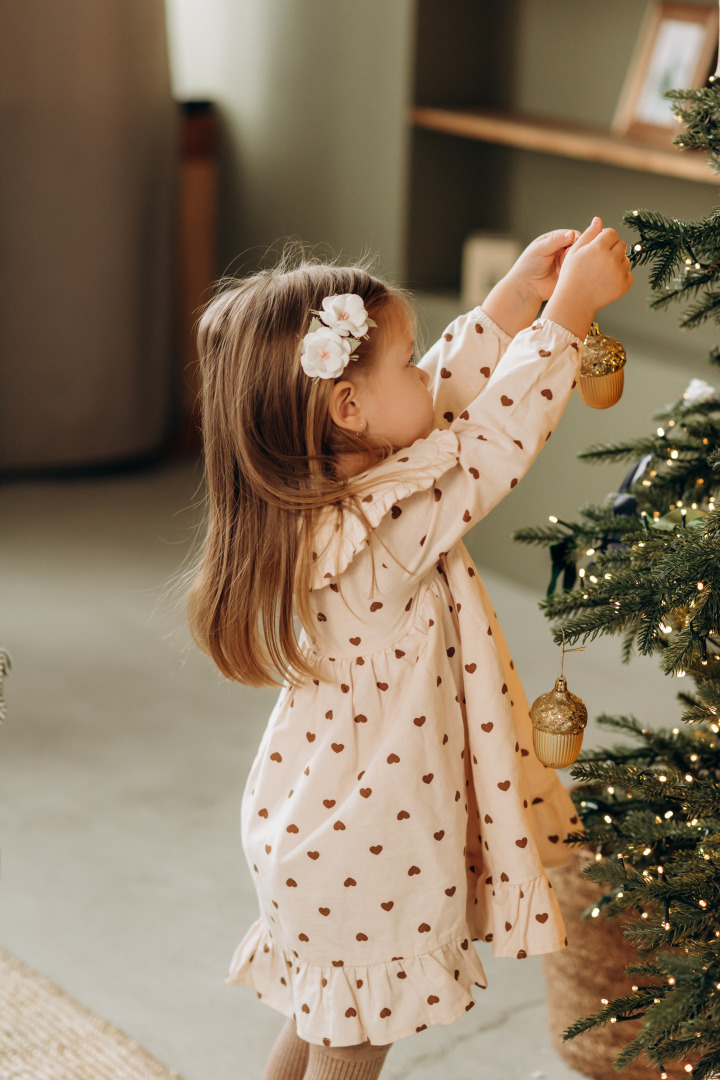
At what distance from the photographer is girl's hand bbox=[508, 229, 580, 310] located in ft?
3.81

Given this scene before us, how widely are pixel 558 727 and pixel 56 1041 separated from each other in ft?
2.68

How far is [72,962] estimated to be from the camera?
5.66 feet

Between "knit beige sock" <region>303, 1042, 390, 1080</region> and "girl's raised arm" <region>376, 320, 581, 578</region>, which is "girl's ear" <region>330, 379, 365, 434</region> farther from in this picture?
"knit beige sock" <region>303, 1042, 390, 1080</region>

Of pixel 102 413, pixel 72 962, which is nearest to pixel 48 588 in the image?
pixel 102 413

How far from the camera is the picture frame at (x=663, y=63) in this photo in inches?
106

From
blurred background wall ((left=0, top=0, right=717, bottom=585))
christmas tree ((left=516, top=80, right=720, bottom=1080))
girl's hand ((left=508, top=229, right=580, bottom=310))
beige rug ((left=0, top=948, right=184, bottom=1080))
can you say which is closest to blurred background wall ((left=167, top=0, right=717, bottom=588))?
blurred background wall ((left=0, top=0, right=717, bottom=585))

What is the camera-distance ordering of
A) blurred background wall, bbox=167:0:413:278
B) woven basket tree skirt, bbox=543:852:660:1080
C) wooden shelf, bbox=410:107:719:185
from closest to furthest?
woven basket tree skirt, bbox=543:852:660:1080 → wooden shelf, bbox=410:107:719:185 → blurred background wall, bbox=167:0:413:278

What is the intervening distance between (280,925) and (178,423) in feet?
9.80

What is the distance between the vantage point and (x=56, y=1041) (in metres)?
1.57

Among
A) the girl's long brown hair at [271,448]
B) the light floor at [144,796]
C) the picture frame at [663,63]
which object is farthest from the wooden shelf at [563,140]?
the girl's long brown hair at [271,448]

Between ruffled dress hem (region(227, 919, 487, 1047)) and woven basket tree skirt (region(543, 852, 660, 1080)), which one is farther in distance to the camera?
woven basket tree skirt (region(543, 852, 660, 1080))

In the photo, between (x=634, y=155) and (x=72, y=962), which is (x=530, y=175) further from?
(x=72, y=962)

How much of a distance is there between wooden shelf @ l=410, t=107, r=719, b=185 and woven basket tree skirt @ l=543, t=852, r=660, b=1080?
5.20ft

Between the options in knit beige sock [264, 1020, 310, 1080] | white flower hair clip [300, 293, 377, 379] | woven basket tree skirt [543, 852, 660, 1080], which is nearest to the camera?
white flower hair clip [300, 293, 377, 379]
